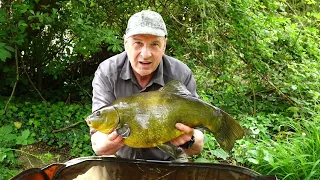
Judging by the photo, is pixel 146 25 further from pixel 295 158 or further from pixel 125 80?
pixel 295 158

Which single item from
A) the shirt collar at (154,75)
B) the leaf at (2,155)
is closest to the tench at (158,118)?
the shirt collar at (154,75)

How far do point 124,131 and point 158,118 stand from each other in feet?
0.48

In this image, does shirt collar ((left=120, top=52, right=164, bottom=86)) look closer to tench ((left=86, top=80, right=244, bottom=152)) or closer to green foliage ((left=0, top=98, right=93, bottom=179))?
tench ((left=86, top=80, right=244, bottom=152))

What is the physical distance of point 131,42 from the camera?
1.75 m

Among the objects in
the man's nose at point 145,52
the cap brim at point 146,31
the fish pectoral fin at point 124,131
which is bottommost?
the fish pectoral fin at point 124,131

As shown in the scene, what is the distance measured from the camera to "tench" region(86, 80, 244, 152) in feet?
4.99

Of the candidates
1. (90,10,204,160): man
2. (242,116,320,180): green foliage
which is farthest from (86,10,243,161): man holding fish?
(242,116,320,180): green foliage

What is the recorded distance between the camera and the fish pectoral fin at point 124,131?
1528mm

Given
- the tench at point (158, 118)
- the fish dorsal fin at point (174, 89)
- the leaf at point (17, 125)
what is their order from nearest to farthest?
the tench at point (158, 118), the fish dorsal fin at point (174, 89), the leaf at point (17, 125)

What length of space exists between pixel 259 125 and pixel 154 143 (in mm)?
1932

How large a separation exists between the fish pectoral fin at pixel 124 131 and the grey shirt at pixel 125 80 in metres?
0.38

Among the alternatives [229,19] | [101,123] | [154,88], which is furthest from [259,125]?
[101,123]

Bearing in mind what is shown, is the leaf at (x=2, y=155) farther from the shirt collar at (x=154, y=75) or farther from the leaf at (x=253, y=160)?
the leaf at (x=253, y=160)

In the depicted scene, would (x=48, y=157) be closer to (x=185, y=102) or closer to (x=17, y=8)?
(x=17, y=8)
